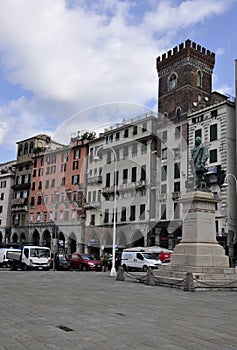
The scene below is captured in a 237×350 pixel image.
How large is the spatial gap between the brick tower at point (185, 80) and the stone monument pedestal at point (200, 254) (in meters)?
32.7

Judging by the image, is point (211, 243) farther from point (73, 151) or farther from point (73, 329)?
point (73, 151)

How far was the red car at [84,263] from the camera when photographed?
36812mm

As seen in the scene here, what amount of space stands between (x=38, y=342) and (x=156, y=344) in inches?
77.3

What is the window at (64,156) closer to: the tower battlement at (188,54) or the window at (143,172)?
the window at (143,172)

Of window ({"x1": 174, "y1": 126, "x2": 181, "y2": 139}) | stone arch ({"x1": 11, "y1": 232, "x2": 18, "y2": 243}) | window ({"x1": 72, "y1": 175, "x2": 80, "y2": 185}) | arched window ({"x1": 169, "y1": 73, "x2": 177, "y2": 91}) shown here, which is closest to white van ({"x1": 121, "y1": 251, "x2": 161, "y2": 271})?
window ({"x1": 174, "y1": 126, "x2": 181, "y2": 139})

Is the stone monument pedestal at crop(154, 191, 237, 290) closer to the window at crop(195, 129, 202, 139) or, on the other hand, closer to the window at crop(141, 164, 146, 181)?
the window at crop(195, 129, 202, 139)

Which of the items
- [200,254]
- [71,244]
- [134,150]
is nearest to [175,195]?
[134,150]

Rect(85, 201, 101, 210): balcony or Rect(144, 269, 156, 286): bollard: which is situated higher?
Rect(85, 201, 101, 210): balcony

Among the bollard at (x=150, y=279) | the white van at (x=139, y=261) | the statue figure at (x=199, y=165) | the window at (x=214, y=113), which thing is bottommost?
the bollard at (x=150, y=279)

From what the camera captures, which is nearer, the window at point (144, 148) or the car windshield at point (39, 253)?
the car windshield at point (39, 253)

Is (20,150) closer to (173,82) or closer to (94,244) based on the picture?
(94,244)

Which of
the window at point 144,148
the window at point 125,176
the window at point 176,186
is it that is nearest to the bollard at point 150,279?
the window at point 176,186

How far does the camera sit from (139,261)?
115 feet

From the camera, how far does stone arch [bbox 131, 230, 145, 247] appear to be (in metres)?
53.5
